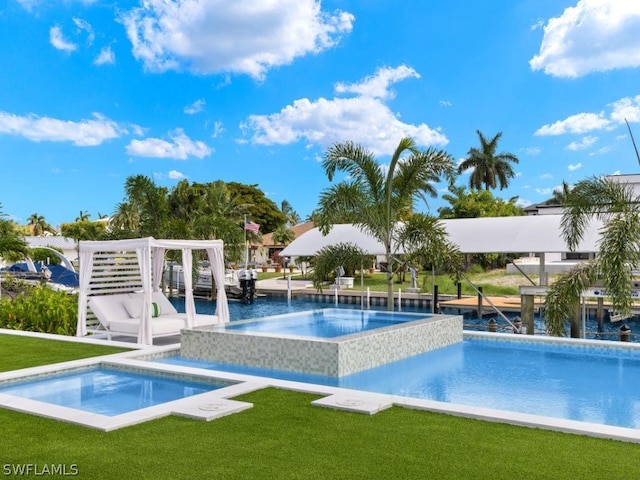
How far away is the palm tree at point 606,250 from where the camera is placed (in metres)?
10.6

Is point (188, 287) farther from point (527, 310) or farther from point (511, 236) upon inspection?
point (511, 236)

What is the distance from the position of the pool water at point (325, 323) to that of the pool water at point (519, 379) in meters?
0.94

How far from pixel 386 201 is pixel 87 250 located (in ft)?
21.6

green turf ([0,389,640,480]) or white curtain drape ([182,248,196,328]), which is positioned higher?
white curtain drape ([182,248,196,328])

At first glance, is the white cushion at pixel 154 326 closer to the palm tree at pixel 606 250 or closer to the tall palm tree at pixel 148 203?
the palm tree at pixel 606 250

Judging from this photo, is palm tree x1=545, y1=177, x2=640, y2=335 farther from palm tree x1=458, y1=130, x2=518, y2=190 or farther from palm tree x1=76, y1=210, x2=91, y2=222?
palm tree x1=76, y1=210, x2=91, y2=222

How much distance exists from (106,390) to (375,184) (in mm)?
8555

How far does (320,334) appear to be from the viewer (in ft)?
32.5

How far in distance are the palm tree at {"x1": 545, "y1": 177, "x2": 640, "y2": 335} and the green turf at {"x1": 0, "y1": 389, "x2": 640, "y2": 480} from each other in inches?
243

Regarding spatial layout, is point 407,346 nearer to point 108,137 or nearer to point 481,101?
point 481,101

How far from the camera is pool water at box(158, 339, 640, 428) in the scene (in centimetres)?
717

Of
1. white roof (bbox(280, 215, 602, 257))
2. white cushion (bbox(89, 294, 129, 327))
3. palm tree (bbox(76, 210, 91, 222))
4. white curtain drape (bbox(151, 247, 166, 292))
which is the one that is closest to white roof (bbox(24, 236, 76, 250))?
palm tree (bbox(76, 210, 91, 222))

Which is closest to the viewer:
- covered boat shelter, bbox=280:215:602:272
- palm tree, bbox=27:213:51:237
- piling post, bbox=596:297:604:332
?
covered boat shelter, bbox=280:215:602:272

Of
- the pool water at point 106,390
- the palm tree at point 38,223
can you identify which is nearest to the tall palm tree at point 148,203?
the pool water at point 106,390
